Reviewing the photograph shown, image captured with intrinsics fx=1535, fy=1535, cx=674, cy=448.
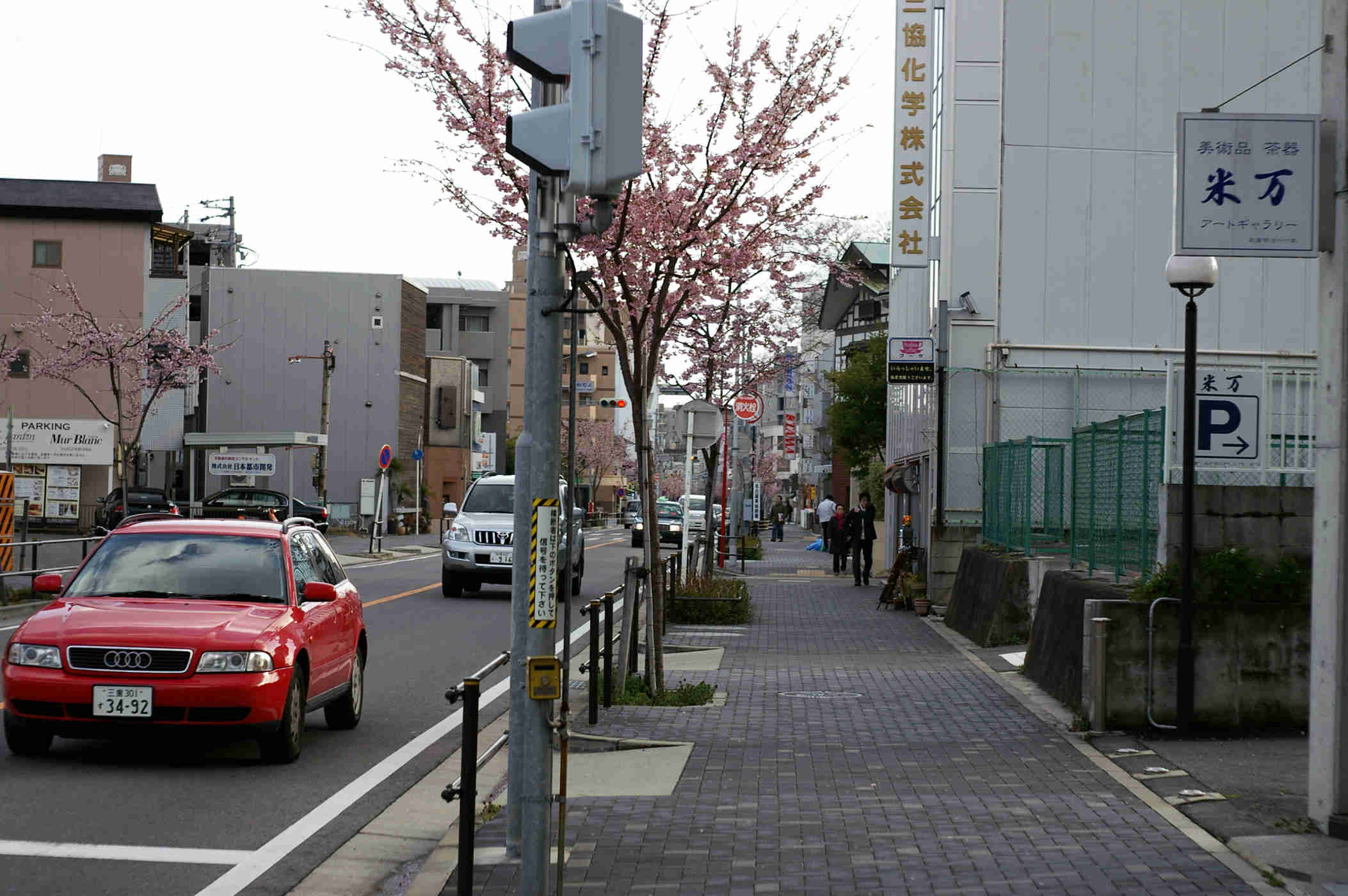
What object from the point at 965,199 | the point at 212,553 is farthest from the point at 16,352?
the point at 212,553

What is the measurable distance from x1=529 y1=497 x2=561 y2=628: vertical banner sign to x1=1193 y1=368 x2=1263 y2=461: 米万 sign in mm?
7529

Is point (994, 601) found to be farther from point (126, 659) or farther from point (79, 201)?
point (79, 201)

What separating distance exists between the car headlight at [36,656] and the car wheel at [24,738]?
0.34m

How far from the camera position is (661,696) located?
12688 mm

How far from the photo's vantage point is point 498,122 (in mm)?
13008

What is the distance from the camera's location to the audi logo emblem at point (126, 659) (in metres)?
9.05

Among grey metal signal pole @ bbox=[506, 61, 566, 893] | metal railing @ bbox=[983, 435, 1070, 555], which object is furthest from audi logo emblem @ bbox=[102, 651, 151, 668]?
metal railing @ bbox=[983, 435, 1070, 555]

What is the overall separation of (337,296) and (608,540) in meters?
19.7

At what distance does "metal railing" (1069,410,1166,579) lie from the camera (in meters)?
12.5

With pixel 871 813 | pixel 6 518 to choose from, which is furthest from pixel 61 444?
pixel 871 813

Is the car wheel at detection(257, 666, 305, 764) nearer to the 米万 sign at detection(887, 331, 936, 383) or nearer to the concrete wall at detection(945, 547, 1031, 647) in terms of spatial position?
the concrete wall at detection(945, 547, 1031, 647)

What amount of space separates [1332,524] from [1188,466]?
12.4 ft

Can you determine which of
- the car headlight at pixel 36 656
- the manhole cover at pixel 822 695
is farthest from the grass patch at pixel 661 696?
the car headlight at pixel 36 656

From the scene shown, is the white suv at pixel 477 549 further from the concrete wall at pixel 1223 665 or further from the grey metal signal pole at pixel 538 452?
the grey metal signal pole at pixel 538 452
